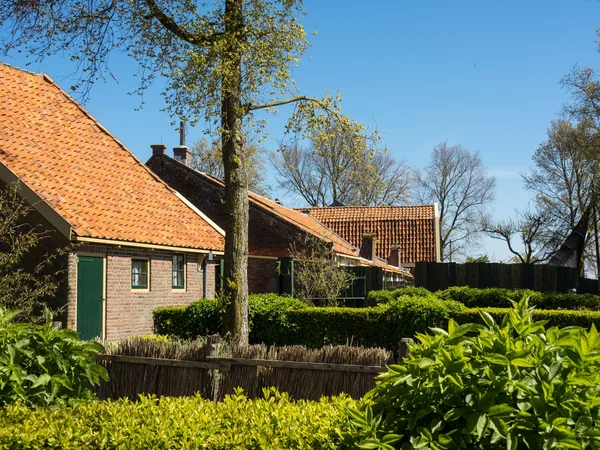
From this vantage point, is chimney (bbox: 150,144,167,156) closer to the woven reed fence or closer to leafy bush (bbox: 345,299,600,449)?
the woven reed fence

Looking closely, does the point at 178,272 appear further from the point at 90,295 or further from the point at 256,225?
the point at 256,225

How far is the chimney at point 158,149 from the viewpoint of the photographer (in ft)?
104

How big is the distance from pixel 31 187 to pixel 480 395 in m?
15.5

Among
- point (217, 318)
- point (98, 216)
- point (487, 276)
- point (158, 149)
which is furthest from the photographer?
point (158, 149)

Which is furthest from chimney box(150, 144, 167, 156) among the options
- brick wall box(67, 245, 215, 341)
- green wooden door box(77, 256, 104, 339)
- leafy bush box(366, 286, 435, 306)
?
green wooden door box(77, 256, 104, 339)

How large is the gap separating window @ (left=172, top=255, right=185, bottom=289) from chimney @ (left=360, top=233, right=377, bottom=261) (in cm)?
1547

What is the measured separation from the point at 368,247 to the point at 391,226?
463 cm

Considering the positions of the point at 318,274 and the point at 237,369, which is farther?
the point at 318,274

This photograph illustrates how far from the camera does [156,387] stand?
8.95 metres

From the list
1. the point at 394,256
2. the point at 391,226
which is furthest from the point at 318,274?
the point at 391,226

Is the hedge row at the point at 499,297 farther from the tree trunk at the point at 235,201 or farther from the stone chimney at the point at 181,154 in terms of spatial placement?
the stone chimney at the point at 181,154

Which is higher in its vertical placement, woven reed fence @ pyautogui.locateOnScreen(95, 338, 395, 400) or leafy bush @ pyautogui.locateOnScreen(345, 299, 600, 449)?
leafy bush @ pyautogui.locateOnScreen(345, 299, 600, 449)

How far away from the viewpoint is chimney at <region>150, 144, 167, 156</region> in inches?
1242

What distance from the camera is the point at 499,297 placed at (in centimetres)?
2252
